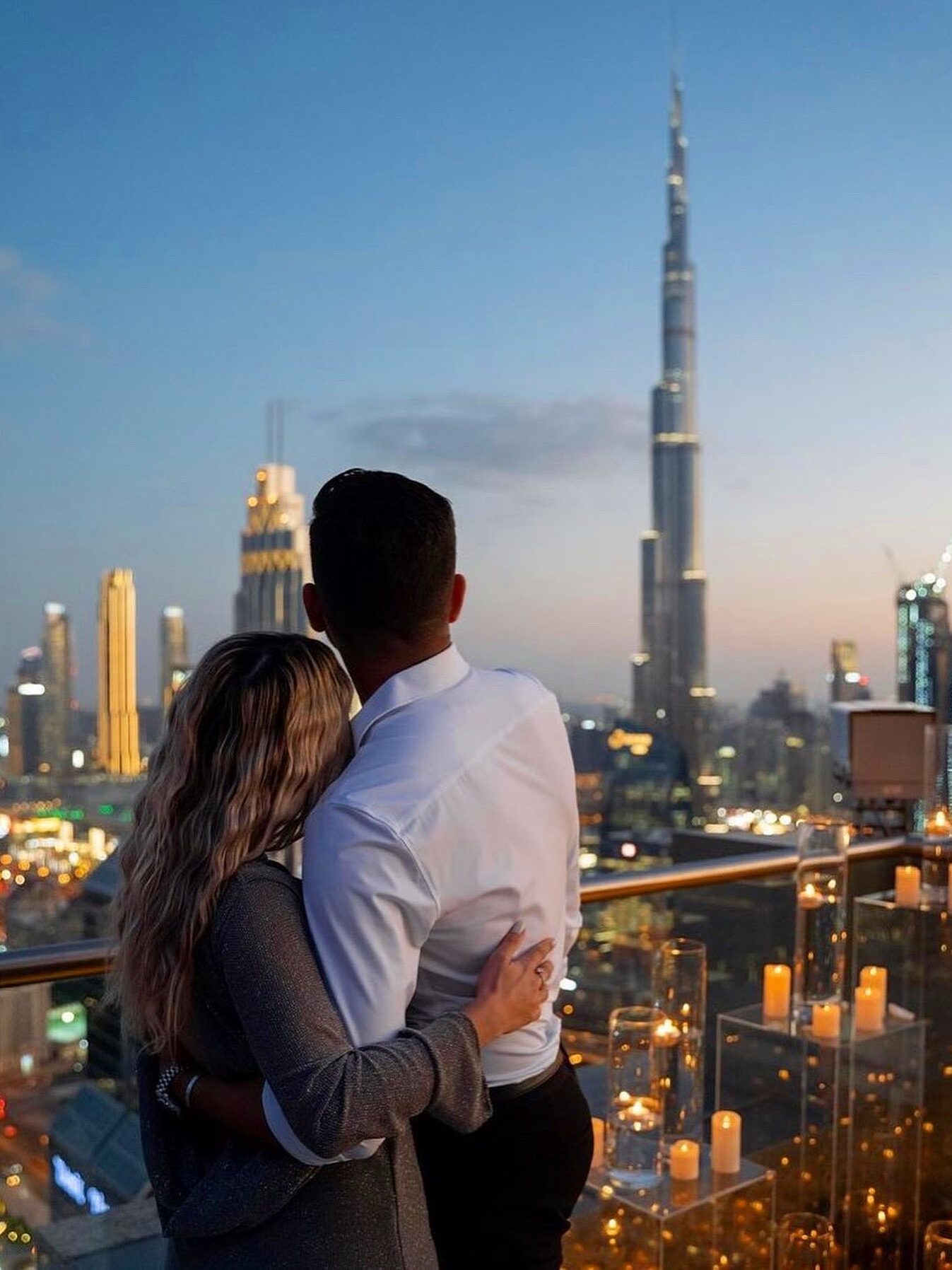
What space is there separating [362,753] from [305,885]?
0.44 feet

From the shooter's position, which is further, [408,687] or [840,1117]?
[840,1117]

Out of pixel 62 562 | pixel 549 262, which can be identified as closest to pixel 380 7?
pixel 549 262

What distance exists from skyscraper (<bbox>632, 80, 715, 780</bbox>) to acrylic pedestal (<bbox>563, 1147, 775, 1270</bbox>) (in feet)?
70.9

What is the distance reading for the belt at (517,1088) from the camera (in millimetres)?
1294

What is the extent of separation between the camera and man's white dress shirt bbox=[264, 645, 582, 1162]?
1.06m

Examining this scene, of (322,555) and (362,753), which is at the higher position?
(322,555)

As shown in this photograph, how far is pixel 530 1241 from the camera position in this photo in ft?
4.34

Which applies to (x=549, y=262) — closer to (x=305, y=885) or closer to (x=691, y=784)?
(x=691, y=784)

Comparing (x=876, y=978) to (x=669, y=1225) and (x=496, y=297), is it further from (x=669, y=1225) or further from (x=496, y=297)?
(x=496, y=297)

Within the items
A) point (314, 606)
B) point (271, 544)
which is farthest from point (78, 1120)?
point (271, 544)

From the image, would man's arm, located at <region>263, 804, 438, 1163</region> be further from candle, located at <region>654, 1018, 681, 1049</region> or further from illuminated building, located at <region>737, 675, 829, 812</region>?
illuminated building, located at <region>737, 675, 829, 812</region>

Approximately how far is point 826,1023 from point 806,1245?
21.8 inches

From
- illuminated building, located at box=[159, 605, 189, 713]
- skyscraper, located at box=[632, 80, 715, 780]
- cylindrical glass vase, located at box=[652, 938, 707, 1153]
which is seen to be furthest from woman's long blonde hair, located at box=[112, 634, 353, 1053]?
skyscraper, located at box=[632, 80, 715, 780]

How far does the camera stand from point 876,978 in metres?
3.25
